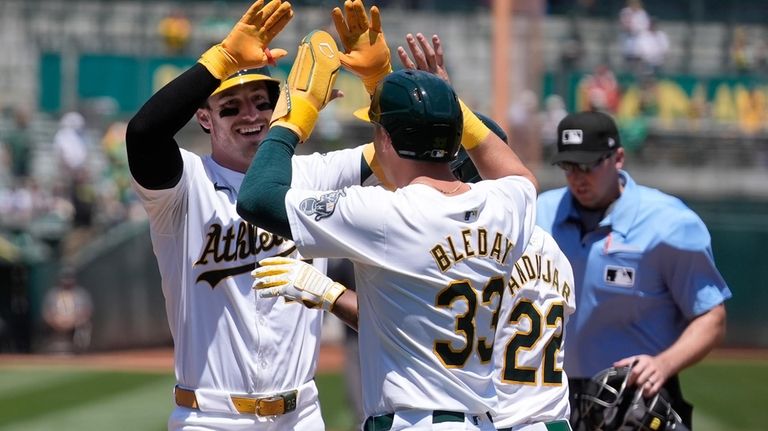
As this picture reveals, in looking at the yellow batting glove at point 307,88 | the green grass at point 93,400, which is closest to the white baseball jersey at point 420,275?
the yellow batting glove at point 307,88

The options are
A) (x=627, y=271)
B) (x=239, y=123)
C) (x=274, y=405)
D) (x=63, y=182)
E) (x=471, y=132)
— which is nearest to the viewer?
(x=471, y=132)

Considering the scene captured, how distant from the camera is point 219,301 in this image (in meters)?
4.01

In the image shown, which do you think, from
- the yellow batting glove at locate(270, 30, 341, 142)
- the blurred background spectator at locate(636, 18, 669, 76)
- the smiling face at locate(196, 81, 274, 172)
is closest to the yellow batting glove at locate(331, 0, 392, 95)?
the yellow batting glove at locate(270, 30, 341, 142)

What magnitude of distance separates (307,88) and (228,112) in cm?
81

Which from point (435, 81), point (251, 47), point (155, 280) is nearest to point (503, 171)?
point (435, 81)

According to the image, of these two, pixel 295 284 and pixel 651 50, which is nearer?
pixel 295 284

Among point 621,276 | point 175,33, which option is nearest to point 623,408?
point 621,276

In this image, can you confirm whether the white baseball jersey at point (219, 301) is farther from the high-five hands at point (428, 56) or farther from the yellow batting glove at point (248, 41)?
the high-five hands at point (428, 56)

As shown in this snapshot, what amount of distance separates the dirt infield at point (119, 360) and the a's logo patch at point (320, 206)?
10710 mm

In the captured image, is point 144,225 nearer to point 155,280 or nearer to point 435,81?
point 155,280

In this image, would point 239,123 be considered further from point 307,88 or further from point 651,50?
point 651,50

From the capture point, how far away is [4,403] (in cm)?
1133

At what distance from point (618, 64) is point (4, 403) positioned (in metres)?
12.8

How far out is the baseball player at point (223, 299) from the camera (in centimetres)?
391
